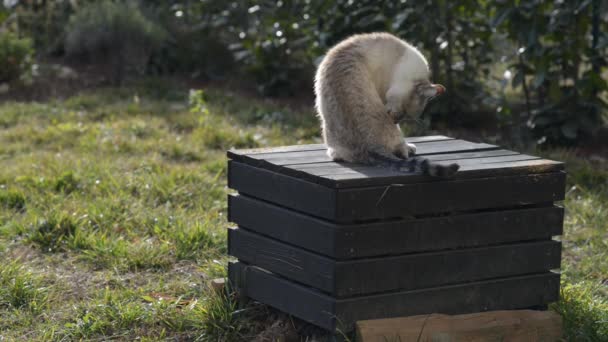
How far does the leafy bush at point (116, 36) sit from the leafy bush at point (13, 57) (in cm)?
73

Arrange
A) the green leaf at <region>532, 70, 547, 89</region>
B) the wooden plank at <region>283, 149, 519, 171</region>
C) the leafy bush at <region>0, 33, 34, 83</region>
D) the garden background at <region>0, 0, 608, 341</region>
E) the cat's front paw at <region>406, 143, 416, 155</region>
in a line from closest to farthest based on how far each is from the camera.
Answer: the wooden plank at <region>283, 149, 519, 171</region>
the cat's front paw at <region>406, 143, 416, 155</region>
the garden background at <region>0, 0, 608, 341</region>
the green leaf at <region>532, 70, 547, 89</region>
the leafy bush at <region>0, 33, 34, 83</region>

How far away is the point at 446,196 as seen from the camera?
338 centimetres

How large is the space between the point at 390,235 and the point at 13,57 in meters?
6.84

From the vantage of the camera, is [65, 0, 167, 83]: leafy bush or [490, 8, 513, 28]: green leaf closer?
[490, 8, 513, 28]: green leaf

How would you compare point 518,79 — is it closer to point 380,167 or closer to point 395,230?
point 380,167

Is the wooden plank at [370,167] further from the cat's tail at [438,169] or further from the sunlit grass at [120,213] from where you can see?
the sunlit grass at [120,213]

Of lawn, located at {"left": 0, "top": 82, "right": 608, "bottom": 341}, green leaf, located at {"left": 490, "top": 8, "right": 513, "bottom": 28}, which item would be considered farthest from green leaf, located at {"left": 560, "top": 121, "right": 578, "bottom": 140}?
green leaf, located at {"left": 490, "top": 8, "right": 513, "bottom": 28}

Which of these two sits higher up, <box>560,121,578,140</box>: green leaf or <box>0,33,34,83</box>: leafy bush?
<box>0,33,34,83</box>: leafy bush

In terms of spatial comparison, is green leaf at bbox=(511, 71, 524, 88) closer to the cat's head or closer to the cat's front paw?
the cat's front paw

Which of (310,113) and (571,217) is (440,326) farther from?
(310,113)

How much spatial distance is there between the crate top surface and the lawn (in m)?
0.71

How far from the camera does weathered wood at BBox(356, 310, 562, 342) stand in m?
3.29

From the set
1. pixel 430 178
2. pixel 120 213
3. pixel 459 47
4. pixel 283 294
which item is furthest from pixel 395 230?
pixel 459 47

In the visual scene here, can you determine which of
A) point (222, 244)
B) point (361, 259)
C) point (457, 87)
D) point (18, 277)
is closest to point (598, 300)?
point (361, 259)
